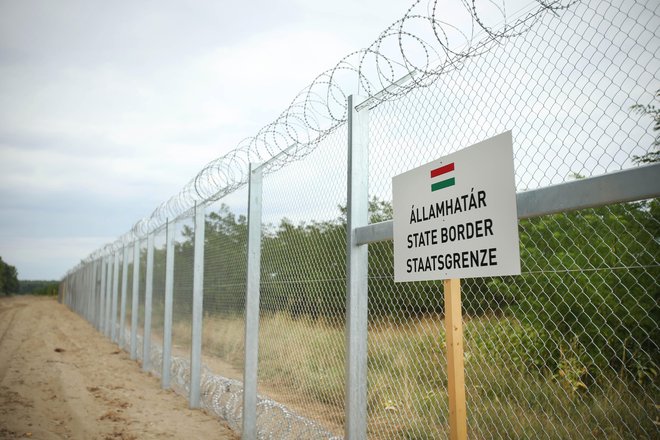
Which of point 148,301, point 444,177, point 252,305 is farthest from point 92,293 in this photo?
point 444,177

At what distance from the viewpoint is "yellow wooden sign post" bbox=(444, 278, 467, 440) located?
8.29 ft

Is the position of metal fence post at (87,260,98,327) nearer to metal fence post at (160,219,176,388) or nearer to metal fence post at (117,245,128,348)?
metal fence post at (117,245,128,348)

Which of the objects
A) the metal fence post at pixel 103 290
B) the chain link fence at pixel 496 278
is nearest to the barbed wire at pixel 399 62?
the chain link fence at pixel 496 278

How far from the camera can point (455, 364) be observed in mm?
2562

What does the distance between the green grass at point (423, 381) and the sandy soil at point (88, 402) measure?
5.32 feet

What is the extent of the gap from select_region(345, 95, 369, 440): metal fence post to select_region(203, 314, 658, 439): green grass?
29cm

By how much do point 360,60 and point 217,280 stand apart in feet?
15.1

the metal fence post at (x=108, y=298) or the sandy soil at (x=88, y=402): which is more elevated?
the metal fence post at (x=108, y=298)

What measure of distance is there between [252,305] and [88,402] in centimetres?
451

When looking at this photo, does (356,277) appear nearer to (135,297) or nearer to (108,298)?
(135,297)

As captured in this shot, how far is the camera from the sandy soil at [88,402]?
263 inches

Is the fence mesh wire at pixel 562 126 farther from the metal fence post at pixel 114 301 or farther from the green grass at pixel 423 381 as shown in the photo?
the metal fence post at pixel 114 301

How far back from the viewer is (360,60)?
397cm

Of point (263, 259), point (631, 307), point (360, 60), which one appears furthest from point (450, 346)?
point (263, 259)
